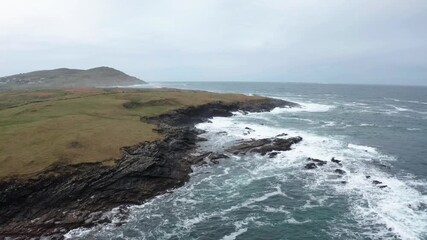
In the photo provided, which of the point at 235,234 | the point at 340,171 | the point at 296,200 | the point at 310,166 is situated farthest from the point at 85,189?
the point at 340,171

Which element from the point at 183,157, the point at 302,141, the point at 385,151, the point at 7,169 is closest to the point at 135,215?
the point at 7,169

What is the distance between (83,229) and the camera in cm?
3556

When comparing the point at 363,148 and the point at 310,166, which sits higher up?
the point at 363,148

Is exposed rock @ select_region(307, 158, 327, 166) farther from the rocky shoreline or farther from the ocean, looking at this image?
the rocky shoreline

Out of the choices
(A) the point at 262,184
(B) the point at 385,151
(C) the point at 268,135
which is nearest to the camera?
(A) the point at 262,184

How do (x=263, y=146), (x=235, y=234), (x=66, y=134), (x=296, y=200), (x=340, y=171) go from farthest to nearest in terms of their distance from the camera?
(x=263, y=146) → (x=66, y=134) → (x=340, y=171) → (x=296, y=200) → (x=235, y=234)

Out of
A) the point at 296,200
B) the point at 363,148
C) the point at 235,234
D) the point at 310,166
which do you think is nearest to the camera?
the point at 235,234

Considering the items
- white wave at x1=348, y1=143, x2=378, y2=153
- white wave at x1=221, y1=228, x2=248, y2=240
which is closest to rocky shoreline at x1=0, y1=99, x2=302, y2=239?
white wave at x1=221, y1=228, x2=248, y2=240

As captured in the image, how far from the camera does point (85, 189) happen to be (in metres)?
41.0

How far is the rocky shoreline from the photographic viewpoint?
36188mm

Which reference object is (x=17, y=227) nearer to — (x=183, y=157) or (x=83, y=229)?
(x=83, y=229)

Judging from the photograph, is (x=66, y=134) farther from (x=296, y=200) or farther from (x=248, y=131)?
(x=248, y=131)

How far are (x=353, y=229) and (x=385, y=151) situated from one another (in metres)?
35.3

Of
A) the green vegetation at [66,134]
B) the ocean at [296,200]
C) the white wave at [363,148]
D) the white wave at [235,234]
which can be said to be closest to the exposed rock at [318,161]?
the ocean at [296,200]
